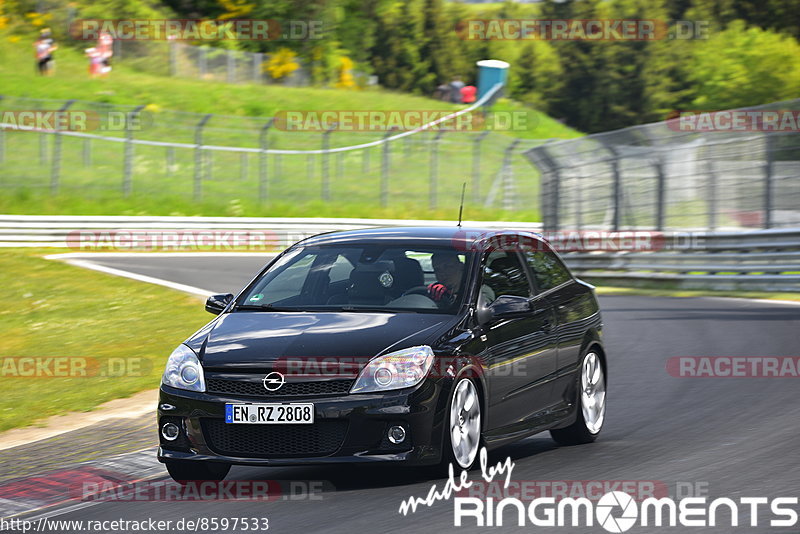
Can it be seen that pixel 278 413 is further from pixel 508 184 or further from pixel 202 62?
pixel 202 62

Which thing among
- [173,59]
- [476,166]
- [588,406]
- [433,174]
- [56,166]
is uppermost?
[588,406]

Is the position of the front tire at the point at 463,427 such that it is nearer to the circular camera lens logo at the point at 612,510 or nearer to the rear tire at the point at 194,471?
the circular camera lens logo at the point at 612,510

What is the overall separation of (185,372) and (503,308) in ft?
6.08

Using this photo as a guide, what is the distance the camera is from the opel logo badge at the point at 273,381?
696 cm

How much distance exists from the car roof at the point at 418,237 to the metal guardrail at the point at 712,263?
1311cm

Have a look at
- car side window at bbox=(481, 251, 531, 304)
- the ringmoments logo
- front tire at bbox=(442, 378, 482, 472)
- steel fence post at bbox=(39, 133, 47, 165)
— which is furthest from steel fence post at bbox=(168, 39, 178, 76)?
the ringmoments logo

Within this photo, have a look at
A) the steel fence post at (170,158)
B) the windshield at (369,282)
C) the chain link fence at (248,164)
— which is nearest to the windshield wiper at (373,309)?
the windshield at (369,282)

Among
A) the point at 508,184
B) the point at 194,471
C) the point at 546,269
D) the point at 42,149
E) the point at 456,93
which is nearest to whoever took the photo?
the point at 194,471

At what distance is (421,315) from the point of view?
7602 millimetres

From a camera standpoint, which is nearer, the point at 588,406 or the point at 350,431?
the point at 350,431

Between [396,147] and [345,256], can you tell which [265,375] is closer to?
[345,256]

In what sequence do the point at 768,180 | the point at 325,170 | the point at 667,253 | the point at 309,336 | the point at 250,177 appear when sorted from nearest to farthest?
the point at 309,336 < the point at 768,180 < the point at 667,253 < the point at 250,177 < the point at 325,170

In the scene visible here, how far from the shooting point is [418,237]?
8430 millimetres

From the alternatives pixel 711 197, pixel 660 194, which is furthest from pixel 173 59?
→ pixel 711 197
